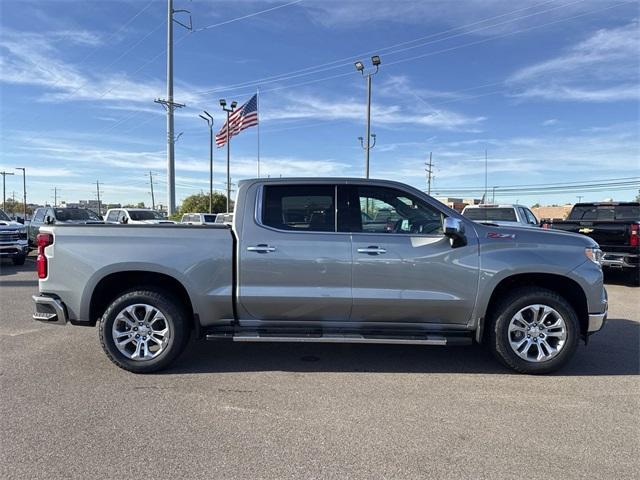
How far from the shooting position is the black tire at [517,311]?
15.2 feet

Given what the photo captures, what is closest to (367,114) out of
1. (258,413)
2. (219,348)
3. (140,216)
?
(140,216)

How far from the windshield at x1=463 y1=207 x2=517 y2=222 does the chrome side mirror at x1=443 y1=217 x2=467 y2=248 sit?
361 inches

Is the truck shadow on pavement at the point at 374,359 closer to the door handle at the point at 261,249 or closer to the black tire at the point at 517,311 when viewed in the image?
the black tire at the point at 517,311

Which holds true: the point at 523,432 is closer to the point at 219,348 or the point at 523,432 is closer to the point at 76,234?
the point at 219,348

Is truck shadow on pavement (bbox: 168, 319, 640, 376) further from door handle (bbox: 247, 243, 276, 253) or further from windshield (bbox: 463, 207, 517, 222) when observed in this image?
windshield (bbox: 463, 207, 517, 222)

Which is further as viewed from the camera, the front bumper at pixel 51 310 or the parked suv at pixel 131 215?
the parked suv at pixel 131 215

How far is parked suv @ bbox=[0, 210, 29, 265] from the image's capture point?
12700 mm

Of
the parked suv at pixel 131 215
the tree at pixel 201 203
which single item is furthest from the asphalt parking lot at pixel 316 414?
the tree at pixel 201 203

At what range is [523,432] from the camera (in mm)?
3521

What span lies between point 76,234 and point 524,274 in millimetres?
4552

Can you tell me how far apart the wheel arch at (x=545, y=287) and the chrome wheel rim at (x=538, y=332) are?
252mm

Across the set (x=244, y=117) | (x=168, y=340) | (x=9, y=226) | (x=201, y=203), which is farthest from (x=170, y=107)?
(x=201, y=203)

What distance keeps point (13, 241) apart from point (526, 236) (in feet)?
43.6

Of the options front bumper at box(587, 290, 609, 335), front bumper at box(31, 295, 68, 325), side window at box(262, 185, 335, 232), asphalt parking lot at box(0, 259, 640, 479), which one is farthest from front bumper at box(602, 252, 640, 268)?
front bumper at box(31, 295, 68, 325)
